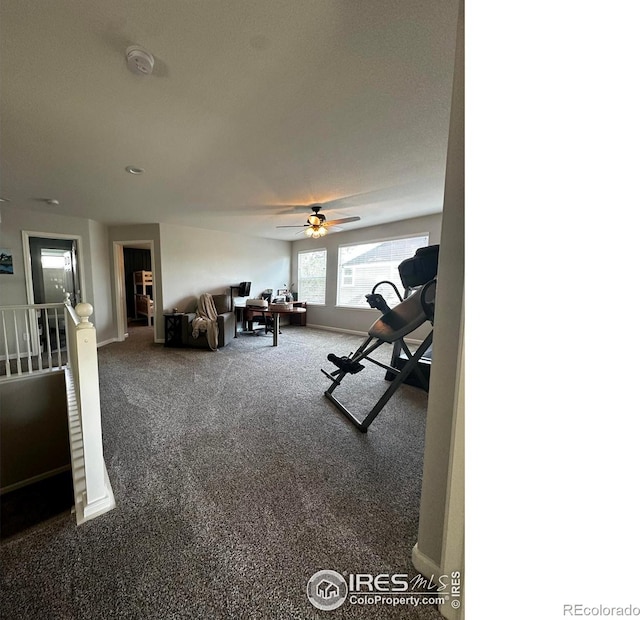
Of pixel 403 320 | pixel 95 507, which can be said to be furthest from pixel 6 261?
pixel 403 320

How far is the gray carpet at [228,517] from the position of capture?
3.17 ft

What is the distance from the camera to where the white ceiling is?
3.76 ft

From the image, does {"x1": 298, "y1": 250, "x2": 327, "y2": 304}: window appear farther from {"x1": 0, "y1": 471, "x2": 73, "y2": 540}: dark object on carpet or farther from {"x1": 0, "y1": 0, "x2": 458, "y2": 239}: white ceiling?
{"x1": 0, "y1": 471, "x2": 73, "y2": 540}: dark object on carpet

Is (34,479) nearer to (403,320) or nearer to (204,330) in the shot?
(204,330)

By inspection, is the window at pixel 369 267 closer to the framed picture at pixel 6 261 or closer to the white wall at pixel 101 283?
the white wall at pixel 101 283

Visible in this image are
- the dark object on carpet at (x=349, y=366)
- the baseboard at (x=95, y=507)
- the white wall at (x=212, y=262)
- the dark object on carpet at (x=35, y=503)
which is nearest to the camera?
the baseboard at (x=95, y=507)

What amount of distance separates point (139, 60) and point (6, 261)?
487 cm

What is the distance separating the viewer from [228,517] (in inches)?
51.4

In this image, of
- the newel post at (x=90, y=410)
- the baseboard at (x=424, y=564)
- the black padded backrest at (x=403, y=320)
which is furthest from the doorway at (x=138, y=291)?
the baseboard at (x=424, y=564)

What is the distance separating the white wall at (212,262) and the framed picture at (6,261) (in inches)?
81.9

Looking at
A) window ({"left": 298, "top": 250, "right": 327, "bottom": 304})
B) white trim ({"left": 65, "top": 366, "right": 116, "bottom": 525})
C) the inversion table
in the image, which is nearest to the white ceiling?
the inversion table

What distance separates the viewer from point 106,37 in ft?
4.07

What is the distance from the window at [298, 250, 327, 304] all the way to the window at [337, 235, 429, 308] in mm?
592
